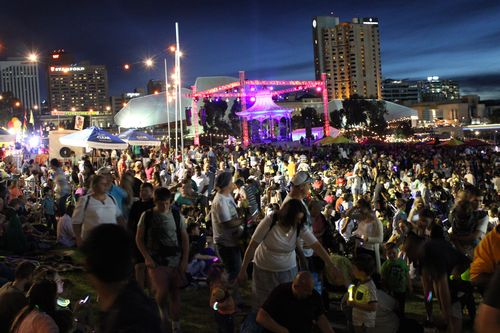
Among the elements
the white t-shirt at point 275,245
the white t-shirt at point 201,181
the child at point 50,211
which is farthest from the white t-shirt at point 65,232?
the white t-shirt at point 275,245

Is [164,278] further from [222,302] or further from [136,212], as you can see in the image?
[136,212]

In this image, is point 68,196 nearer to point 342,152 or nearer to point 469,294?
point 469,294

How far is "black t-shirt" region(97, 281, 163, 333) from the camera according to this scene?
221 cm

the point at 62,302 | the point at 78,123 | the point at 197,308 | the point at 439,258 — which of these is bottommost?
the point at 197,308

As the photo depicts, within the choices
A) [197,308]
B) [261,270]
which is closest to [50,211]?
[197,308]

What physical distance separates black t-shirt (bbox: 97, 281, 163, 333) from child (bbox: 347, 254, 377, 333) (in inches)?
112

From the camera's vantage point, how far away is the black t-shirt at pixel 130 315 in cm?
221

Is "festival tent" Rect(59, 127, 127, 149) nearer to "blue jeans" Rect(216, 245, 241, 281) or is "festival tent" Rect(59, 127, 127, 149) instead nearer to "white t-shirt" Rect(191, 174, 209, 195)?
"white t-shirt" Rect(191, 174, 209, 195)

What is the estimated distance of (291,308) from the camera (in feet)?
12.4

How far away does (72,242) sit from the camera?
987 centimetres

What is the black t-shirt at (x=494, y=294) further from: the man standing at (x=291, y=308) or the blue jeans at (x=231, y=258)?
the blue jeans at (x=231, y=258)

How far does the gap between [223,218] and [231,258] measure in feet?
1.56

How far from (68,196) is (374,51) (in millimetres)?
196570

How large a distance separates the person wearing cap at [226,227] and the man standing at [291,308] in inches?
70.6
